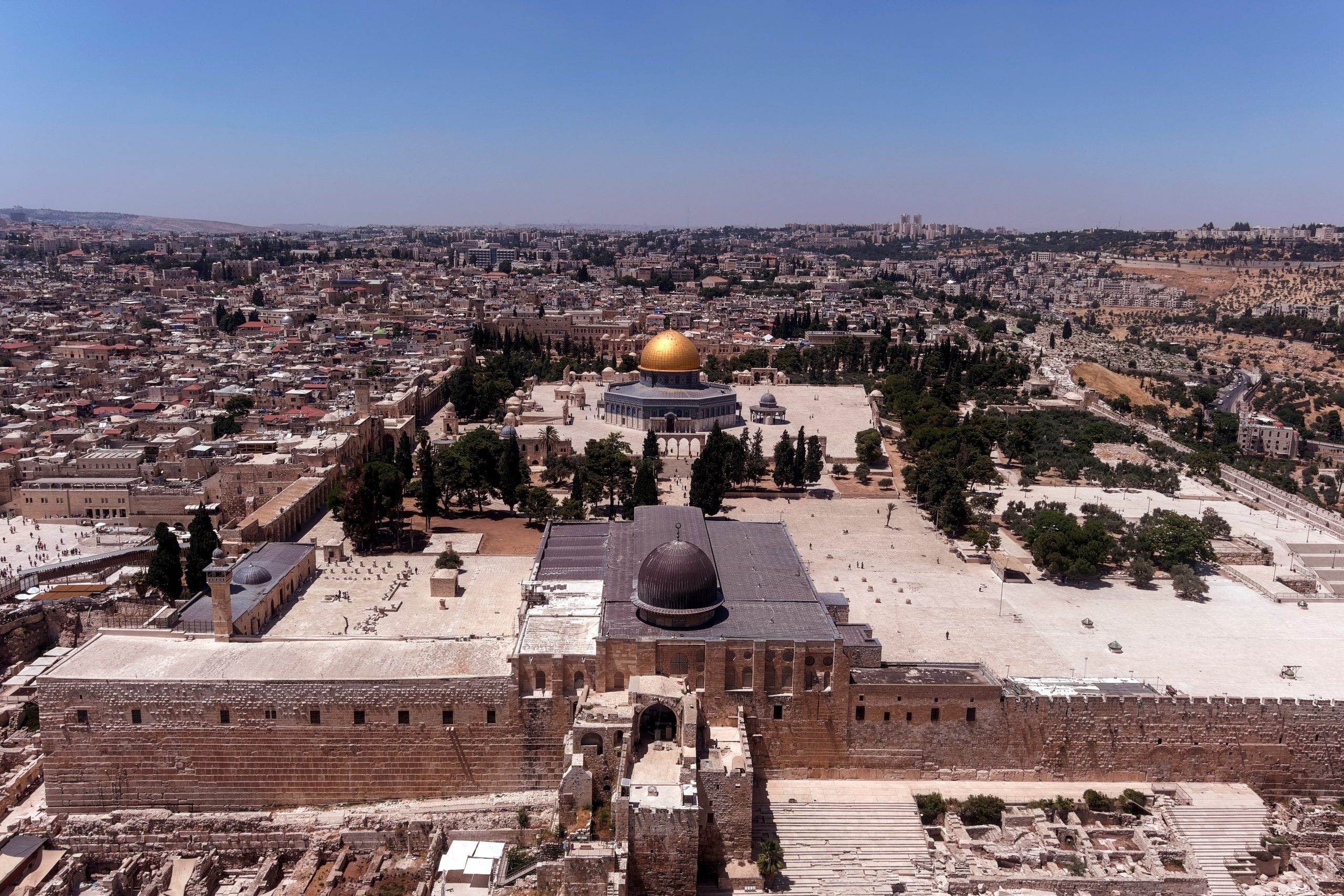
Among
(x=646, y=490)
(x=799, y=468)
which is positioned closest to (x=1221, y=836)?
(x=646, y=490)

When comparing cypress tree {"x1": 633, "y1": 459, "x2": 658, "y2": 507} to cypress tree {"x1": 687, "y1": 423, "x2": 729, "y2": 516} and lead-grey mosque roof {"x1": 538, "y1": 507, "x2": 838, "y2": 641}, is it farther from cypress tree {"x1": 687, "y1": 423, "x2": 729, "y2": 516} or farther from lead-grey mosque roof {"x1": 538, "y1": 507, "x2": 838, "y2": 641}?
lead-grey mosque roof {"x1": 538, "y1": 507, "x2": 838, "y2": 641}

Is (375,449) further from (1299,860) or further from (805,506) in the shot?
(1299,860)

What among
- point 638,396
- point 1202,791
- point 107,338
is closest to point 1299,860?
point 1202,791

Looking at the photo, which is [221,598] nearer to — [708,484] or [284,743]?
[284,743]

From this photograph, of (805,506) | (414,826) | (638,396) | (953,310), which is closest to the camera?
(414,826)

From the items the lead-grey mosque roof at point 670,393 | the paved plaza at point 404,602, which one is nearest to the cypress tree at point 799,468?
the lead-grey mosque roof at point 670,393
